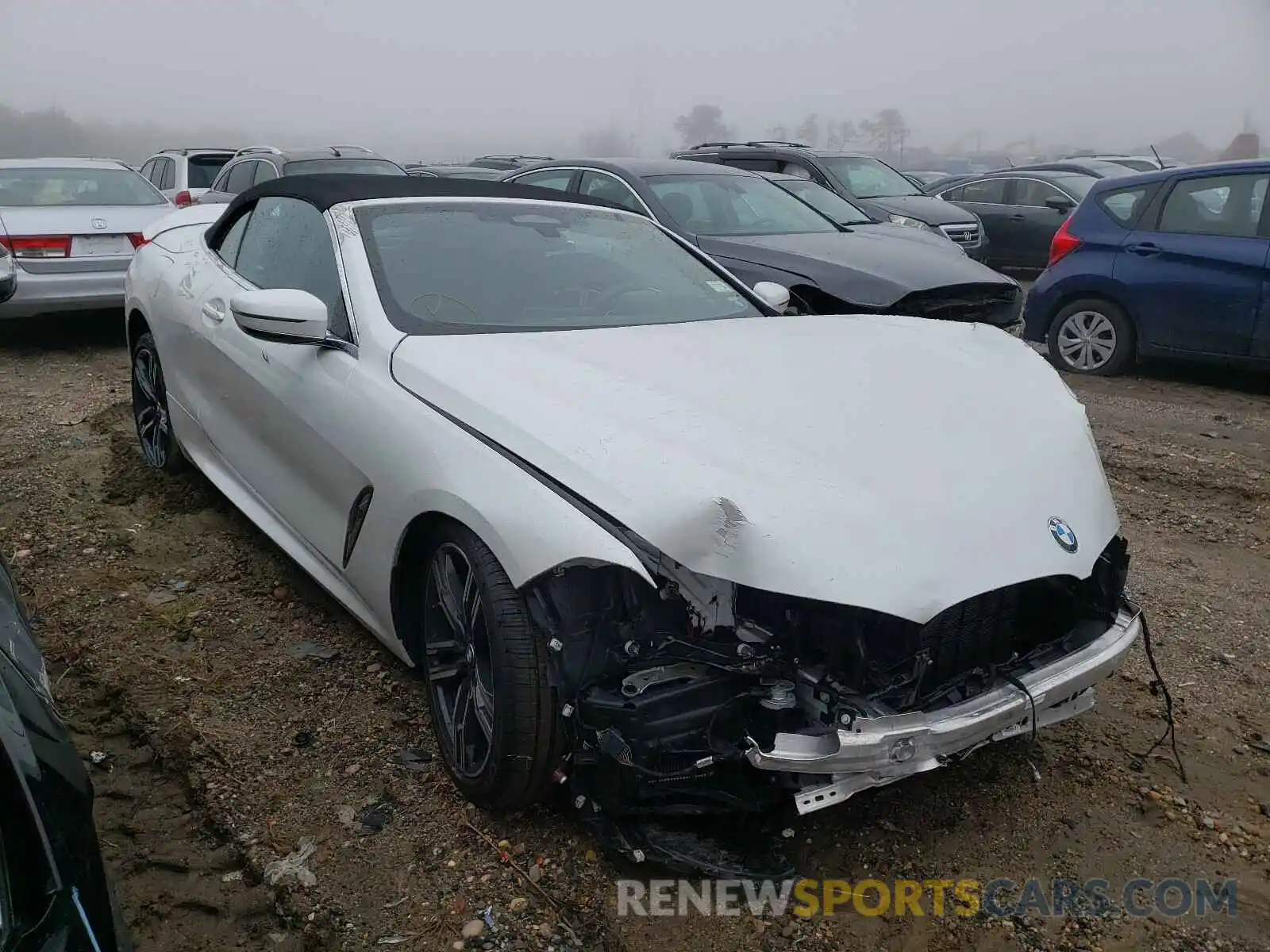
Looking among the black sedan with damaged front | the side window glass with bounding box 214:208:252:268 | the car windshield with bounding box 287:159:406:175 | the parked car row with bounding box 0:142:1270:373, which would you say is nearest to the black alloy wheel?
the side window glass with bounding box 214:208:252:268

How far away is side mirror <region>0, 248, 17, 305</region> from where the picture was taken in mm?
7293

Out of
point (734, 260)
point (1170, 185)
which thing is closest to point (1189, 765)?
point (734, 260)

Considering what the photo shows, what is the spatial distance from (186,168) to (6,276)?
236 inches

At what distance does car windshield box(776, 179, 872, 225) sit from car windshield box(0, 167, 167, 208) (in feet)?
17.6

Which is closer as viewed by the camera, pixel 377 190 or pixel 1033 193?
pixel 377 190

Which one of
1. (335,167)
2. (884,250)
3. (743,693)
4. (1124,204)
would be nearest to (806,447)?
(743,693)

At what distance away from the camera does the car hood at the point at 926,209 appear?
436 inches

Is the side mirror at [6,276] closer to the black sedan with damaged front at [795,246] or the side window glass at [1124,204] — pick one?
the black sedan with damaged front at [795,246]

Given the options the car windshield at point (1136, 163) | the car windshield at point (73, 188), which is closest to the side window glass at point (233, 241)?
the car windshield at point (73, 188)

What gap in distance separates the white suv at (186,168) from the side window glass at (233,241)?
8.76 meters

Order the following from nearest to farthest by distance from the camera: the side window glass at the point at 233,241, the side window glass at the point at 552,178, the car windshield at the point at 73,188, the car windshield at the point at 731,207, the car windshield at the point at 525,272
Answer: the car windshield at the point at 525,272, the side window glass at the point at 233,241, the car windshield at the point at 731,207, the car windshield at the point at 73,188, the side window glass at the point at 552,178

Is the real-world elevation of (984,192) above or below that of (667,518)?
above
